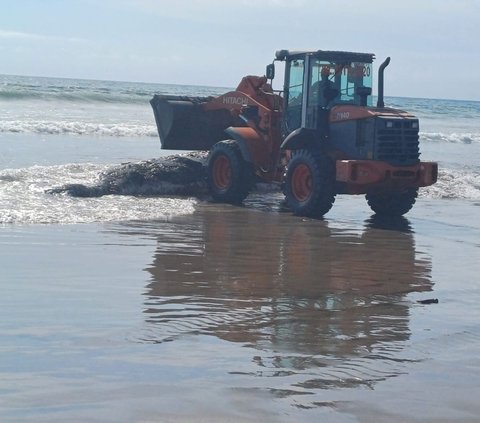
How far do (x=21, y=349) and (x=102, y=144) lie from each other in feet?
68.4

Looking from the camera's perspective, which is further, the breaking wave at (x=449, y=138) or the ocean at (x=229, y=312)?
the breaking wave at (x=449, y=138)

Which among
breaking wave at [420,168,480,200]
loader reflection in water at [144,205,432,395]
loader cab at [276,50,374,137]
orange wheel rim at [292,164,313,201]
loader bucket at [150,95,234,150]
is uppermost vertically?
loader cab at [276,50,374,137]

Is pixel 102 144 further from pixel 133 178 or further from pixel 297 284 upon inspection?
pixel 297 284

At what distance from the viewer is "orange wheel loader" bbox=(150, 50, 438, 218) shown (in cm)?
1391

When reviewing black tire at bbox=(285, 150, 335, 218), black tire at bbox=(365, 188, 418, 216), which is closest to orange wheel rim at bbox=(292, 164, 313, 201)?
black tire at bbox=(285, 150, 335, 218)

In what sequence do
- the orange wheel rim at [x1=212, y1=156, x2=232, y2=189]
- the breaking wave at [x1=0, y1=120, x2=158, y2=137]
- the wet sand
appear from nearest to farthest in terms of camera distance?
the wet sand < the orange wheel rim at [x1=212, y1=156, x2=232, y2=189] < the breaking wave at [x1=0, y1=120, x2=158, y2=137]

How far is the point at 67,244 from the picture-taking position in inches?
408

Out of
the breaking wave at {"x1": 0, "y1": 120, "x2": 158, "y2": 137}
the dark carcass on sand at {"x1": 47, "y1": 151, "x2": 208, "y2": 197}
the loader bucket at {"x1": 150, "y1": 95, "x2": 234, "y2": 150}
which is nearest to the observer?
the dark carcass on sand at {"x1": 47, "y1": 151, "x2": 208, "y2": 197}

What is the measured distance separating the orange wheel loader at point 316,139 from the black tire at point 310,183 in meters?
0.01

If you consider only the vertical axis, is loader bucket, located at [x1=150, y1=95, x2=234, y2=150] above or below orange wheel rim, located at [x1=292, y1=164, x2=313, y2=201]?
above

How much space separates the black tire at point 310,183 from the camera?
14008 mm

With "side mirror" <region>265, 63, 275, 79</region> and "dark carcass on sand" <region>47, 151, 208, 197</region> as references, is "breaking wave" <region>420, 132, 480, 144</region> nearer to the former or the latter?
"dark carcass on sand" <region>47, 151, 208, 197</region>

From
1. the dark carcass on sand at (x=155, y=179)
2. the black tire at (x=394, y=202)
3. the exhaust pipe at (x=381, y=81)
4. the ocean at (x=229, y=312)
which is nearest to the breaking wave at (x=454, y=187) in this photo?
the ocean at (x=229, y=312)

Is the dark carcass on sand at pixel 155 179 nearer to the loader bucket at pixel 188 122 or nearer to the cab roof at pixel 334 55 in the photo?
the loader bucket at pixel 188 122
